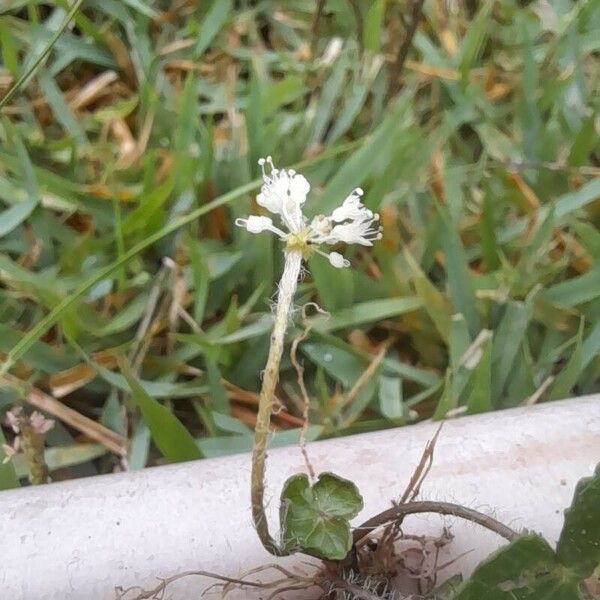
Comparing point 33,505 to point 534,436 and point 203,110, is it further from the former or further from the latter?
point 203,110

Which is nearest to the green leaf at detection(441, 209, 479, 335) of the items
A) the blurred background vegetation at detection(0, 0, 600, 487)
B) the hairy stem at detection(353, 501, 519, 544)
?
the blurred background vegetation at detection(0, 0, 600, 487)

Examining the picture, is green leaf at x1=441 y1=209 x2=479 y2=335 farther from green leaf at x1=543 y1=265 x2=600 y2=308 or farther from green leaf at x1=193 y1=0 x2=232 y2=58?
green leaf at x1=193 y1=0 x2=232 y2=58

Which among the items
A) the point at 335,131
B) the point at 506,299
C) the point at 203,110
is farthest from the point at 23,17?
the point at 506,299

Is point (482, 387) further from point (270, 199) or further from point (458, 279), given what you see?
point (270, 199)

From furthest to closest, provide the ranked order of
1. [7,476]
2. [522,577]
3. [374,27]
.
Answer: [374,27] < [7,476] < [522,577]

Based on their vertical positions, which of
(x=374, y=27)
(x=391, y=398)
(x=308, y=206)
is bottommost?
(x=391, y=398)

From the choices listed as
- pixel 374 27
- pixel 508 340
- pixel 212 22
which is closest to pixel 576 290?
pixel 508 340

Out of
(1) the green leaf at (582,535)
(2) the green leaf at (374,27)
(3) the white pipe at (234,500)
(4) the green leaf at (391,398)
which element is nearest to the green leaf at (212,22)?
(2) the green leaf at (374,27)

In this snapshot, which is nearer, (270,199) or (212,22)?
(270,199)
